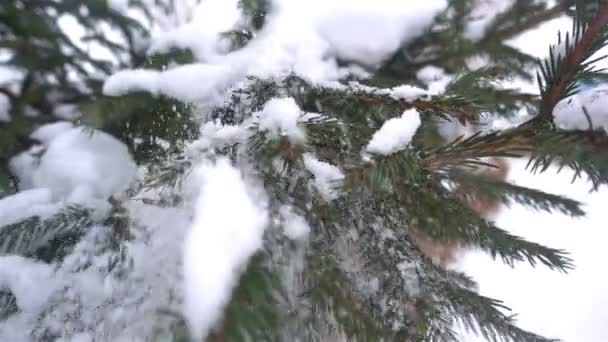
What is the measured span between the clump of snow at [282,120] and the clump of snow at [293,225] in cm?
12

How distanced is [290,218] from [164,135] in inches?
16.3

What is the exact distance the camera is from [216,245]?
0.46m

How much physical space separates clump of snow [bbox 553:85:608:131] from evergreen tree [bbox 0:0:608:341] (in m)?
0.02

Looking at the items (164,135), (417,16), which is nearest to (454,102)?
(164,135)

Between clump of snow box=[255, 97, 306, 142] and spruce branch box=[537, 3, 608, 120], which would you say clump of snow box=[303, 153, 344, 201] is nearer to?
clump of snow box=[255, 97, 306, 142]

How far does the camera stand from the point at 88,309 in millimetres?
682

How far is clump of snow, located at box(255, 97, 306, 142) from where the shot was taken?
1.93 feet

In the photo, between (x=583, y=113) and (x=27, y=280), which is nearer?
(x=583, y=113)

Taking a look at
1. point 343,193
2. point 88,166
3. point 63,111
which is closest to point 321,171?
point 343,193

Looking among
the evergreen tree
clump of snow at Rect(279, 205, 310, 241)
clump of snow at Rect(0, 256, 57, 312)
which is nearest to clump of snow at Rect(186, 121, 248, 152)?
the evergreen tree

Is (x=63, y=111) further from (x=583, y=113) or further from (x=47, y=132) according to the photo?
(x=583, y=113)

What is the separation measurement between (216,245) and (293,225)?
19 cm

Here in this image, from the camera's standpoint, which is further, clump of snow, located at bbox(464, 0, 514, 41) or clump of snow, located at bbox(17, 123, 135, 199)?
clump of snow, located at bbox(464, 0, 514, 41)

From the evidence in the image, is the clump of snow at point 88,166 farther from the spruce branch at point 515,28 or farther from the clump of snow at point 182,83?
the spruce branch at point 515,28
